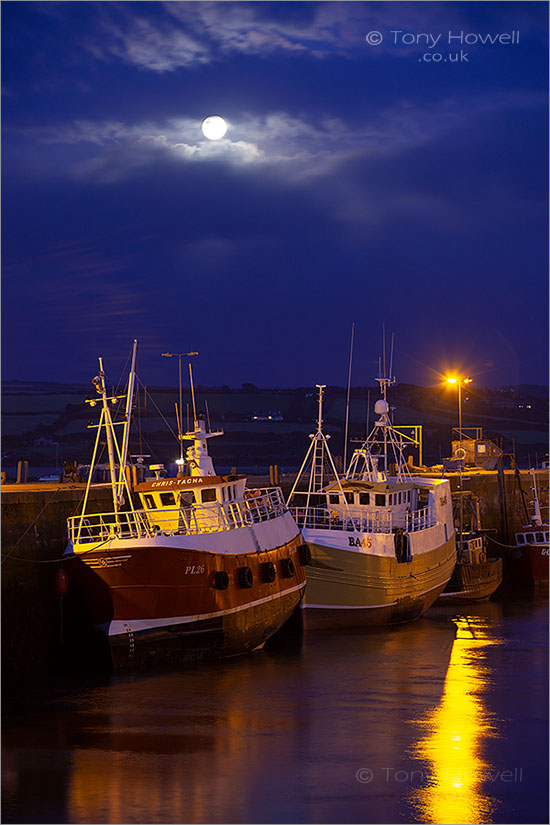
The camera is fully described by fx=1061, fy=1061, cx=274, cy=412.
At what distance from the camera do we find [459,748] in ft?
68.9

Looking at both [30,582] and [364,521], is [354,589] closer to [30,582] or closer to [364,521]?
[364,521]

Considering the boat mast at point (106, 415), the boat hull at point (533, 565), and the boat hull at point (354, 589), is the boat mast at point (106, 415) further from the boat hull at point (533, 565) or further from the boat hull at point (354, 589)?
the boat hull at point (533, 565)

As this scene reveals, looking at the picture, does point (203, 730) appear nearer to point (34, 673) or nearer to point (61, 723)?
point (61, 723)

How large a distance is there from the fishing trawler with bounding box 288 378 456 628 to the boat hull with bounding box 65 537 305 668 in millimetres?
4671

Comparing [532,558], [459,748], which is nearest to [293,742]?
[459,748]

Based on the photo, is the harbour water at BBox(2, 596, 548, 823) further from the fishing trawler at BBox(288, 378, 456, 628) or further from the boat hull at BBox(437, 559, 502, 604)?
the boat hull at BBox(437, 559, 502, 604)

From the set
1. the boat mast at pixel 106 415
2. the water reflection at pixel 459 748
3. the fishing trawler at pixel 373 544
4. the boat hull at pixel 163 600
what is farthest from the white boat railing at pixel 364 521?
the boat mast at pixel 106 415

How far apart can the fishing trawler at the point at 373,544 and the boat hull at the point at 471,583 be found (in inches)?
39.3

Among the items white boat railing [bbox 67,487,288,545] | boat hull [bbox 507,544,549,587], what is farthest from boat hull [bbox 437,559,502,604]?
white boat railing [bbox 67,487,288,545]

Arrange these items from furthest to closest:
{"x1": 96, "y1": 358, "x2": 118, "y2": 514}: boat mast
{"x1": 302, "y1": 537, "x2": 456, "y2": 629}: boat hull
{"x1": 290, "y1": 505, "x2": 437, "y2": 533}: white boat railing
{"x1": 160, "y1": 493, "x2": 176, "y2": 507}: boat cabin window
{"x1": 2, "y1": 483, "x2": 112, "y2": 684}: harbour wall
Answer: {"x1": 290, "y1": 505, "x2": 437, "y2": 533}: white boat railing, {"x1": 302, "y1": 537, "x2": 456, "y2": 629}: boat hull, {"x1": 160, "y1": 493, "x2": 176, "y2": 507}: boat cabin window, {"x1": 96, "y1": 358, "x2": 118, "y2": 514}: boat mast, {"x1": 2, "y1": 483, "x2": 112, "y2": 684}: harbour wall

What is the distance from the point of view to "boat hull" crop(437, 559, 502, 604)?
38.9m

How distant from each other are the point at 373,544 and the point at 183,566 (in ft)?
29.0

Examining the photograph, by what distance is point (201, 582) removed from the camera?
2548 centimetres

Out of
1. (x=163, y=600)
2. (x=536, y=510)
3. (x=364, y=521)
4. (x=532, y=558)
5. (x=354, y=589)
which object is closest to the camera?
(x=163, y=600)
